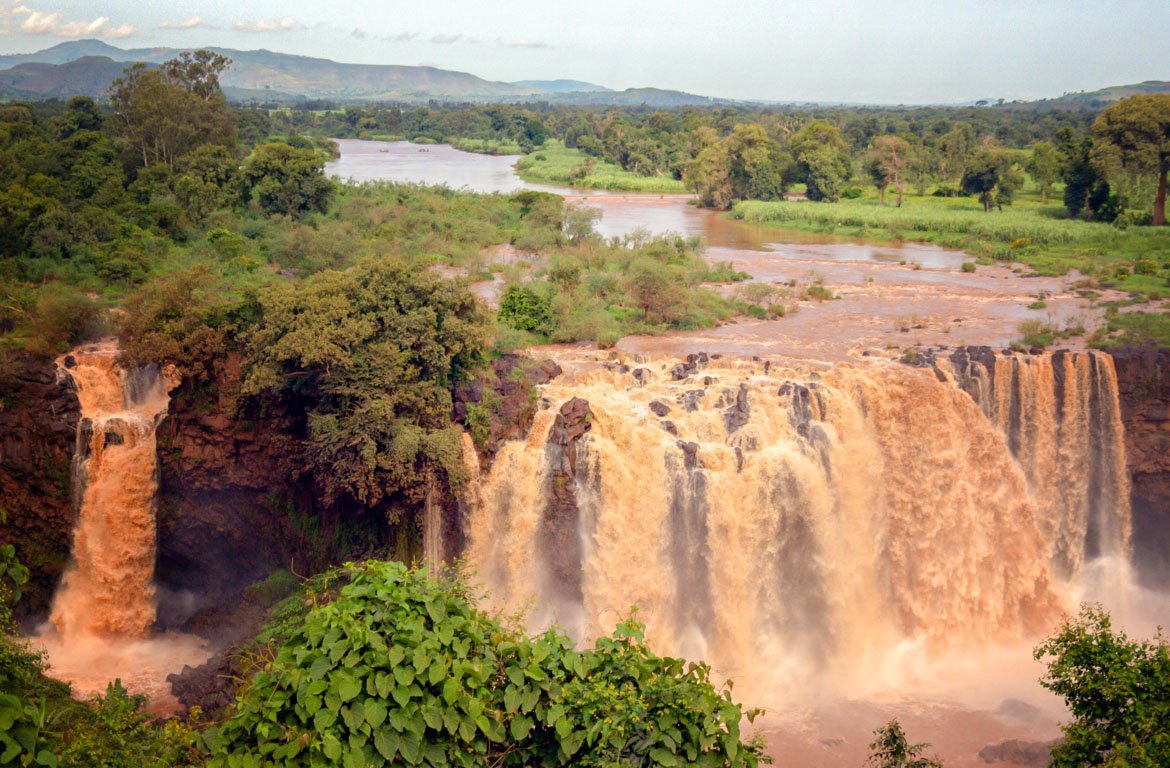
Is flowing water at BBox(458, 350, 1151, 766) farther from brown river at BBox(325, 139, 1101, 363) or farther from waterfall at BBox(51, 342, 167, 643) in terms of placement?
waterfall at BBox(51, 342, 167, 643)

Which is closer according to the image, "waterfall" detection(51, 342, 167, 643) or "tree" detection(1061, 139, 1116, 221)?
"waterfall" detection(51, 342, 167, 643)

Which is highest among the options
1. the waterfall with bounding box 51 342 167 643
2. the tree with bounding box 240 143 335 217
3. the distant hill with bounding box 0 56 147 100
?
the distant hill with bounding box 0 56 147 100

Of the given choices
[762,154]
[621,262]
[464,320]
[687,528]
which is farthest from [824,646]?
[762,154]

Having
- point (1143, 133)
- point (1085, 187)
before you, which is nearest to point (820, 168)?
point (1085, 187)

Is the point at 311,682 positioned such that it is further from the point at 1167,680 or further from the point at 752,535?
the point at 752,535

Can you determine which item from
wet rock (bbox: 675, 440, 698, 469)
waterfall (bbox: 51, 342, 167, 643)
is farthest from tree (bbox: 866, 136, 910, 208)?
waterfall (bbox: 51, 342, 167, 643)

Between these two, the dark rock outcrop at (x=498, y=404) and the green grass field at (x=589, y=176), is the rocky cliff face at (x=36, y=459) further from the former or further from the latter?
the green grass field at (x=589, y=176)

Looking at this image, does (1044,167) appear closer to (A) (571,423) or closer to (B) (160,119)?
(A) (571,423)
